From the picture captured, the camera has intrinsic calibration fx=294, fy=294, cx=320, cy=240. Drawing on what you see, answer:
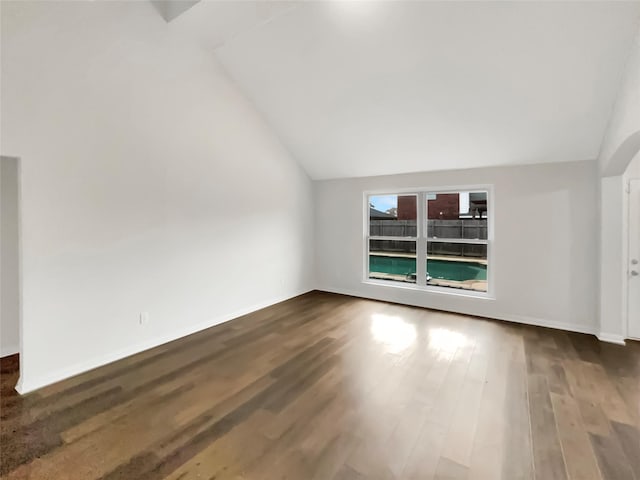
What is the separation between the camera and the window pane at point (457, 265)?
4.76 metres

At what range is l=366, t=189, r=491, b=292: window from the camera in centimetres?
470

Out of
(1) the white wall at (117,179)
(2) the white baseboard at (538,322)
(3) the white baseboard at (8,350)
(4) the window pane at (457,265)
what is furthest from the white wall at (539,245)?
(3) the white baseboard at (8,350)

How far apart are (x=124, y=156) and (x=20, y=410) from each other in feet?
7.70

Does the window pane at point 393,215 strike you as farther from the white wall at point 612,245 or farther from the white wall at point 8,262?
the white wall at point 8,262

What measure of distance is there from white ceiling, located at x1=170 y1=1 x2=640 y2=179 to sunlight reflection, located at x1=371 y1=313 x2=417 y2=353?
8.29ft

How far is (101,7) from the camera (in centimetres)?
Answer: 276

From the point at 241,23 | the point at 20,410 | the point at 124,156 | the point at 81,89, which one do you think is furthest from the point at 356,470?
the point at 241,23

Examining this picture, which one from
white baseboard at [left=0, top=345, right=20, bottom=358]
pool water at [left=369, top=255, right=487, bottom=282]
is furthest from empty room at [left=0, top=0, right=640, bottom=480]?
pool water at [left=369, top=255, right=487, bottom=282]

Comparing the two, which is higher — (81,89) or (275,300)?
(81,89)

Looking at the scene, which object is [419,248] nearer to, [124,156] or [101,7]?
[124,156]

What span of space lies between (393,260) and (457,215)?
1.39 meters

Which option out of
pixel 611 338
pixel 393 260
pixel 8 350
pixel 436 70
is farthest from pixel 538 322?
pixel 8 350

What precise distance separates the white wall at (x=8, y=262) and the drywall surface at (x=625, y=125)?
5.72 m

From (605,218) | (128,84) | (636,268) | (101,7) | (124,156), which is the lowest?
(636,268)
